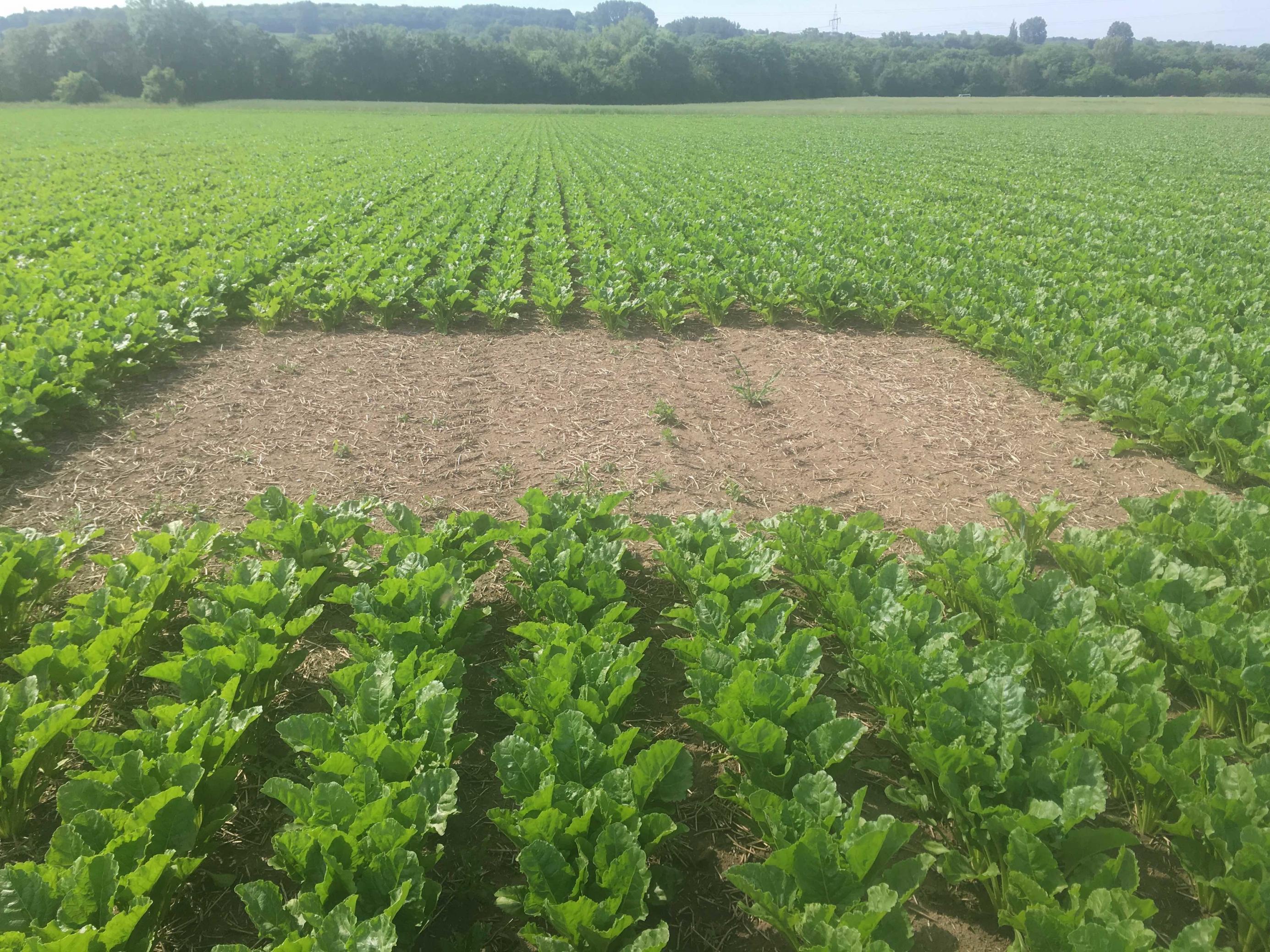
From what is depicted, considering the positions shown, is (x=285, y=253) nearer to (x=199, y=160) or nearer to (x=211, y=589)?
(x=211, y=589)

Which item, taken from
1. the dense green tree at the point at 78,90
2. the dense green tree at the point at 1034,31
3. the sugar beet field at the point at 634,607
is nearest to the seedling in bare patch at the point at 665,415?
the sugar beet field at the point at 634,607

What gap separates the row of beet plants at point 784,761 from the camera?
239cm

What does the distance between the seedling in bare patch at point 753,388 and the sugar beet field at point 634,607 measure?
0.16ft

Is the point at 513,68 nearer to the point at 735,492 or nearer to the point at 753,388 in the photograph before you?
the point at 753,388

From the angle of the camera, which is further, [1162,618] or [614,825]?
[1162,618]

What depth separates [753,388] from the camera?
26.6 feet

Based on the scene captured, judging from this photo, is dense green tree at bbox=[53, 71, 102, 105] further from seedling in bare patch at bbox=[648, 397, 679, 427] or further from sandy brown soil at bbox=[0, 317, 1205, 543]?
seedling in bare patch at bbox=[648, 397, 679, 427]

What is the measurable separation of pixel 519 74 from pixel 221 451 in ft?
279

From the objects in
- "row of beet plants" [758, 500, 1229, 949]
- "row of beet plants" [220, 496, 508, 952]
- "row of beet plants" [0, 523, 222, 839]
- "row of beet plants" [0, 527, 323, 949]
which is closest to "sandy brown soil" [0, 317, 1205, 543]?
"row of beet plants" [0, 523, 222, 839]

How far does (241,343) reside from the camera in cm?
917

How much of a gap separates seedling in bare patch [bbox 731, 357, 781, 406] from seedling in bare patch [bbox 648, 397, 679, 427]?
0.85 metres

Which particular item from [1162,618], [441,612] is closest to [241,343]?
[441,612]

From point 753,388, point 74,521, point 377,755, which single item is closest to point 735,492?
point 753,388

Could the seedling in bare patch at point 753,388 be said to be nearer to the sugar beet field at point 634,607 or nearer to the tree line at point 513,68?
the sugar beet field at point 634,607
